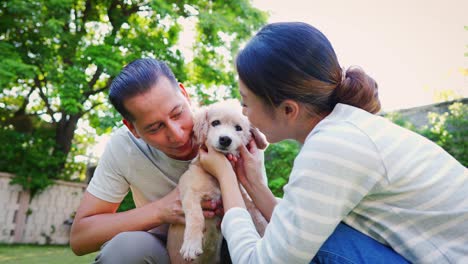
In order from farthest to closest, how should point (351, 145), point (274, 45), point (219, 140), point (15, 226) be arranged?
point (15, 226)
point (219, 140)
point (274, 45)
point (351, 145)

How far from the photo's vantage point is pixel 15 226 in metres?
9.12

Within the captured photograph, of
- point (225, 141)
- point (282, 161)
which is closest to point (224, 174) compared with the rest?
point (225, 141)

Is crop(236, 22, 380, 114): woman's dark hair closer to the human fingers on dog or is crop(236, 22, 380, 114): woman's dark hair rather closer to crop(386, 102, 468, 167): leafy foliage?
the human fingers on dog

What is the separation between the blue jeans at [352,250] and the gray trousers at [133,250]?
3.41 feet

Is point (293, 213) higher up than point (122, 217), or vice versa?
point (293, 213)

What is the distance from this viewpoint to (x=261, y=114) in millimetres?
1653

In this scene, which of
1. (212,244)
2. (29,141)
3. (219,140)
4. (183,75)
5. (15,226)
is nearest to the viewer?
(212,244)

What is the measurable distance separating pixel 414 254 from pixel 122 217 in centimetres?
158

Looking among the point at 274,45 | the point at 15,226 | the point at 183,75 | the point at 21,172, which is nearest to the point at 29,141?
the point at 21,172

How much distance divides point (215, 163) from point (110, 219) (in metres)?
0.68

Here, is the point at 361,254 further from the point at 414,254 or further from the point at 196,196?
the point at 196,196

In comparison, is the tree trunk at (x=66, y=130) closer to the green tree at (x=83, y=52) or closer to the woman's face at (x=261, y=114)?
the green tree at (x=83, y=52)

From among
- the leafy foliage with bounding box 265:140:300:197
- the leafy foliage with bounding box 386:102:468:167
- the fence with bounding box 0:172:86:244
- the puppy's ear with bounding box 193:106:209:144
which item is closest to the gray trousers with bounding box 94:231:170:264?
the puppy's ear with bounding box 193:106:209:144

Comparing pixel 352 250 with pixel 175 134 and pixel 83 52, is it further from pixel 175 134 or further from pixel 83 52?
pixel 83 52
